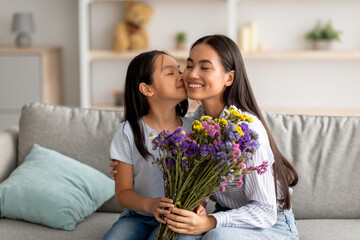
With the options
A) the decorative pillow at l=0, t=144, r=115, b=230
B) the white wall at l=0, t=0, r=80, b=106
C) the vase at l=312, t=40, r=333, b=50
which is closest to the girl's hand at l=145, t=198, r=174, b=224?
the decorative pillow at l=0, t=144, r=115, b=230

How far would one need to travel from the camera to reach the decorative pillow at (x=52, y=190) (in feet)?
7.29

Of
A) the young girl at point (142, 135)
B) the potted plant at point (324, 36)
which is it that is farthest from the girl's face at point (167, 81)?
the potted plant at point (324, 36)

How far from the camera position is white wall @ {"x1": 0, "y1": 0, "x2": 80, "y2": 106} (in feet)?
17.9

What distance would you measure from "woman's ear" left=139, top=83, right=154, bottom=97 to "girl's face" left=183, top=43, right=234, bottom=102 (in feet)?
0.52

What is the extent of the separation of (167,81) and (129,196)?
437mm

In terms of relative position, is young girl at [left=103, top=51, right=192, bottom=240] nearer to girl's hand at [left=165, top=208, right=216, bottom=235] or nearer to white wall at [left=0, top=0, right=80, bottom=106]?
girl's hand at [left=165, top=208, right=216, bottom=235]

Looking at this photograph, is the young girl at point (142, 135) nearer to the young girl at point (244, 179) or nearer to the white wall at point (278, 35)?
the young girl at point (244, 179)

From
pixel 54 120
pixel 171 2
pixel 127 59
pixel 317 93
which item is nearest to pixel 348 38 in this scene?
pixel 317 93

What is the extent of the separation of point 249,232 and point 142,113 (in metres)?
0.61

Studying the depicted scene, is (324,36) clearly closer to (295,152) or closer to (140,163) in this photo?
(295,152)

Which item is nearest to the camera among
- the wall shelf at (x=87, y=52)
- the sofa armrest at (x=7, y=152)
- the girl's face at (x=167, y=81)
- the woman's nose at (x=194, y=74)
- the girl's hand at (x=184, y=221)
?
Result: the girl's hand at (x=184, y=221)

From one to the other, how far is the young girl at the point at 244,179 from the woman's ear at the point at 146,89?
0.51 feet

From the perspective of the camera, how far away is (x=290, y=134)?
2.47 metres

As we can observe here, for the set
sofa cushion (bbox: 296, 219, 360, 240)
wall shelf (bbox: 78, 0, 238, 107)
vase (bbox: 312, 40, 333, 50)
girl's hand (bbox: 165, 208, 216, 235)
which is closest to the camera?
girl's hand (bbox: 165, 208, 216, 235)
